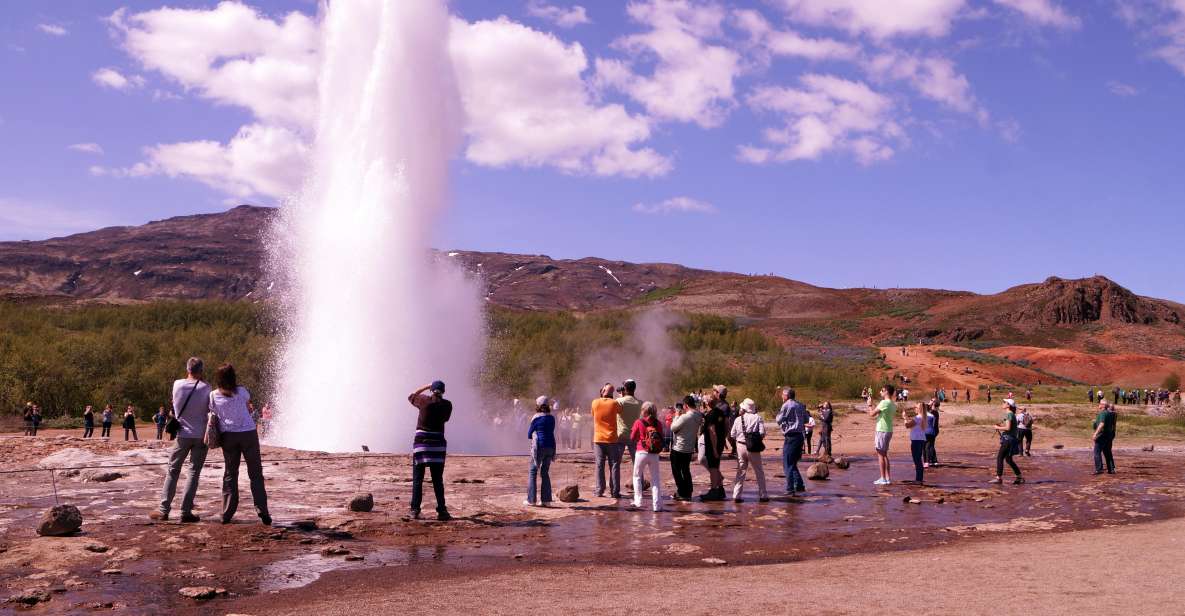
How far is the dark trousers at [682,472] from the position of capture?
1280 centimetres

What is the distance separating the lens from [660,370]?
1881 inches

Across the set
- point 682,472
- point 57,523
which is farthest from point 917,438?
point 57,523

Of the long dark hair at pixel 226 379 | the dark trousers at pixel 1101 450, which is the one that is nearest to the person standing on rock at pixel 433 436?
the long dark hair at pixel 226 379

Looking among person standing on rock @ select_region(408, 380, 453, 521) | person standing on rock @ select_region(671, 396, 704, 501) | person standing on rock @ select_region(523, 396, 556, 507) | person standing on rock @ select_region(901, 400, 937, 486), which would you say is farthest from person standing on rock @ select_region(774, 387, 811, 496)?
person standing on rock @ select_region(408, 380, 453, 521)

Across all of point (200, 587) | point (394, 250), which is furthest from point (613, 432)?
point (394, 250)

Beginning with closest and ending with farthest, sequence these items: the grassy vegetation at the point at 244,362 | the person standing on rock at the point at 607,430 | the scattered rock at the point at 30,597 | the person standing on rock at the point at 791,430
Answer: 1. the scattered rock at the point at 30,597
2. the person standing on rock at the point at 607,430
3. the person standing on rock at the point at 791,430
4. the grassy vegetation at the point at 244,362

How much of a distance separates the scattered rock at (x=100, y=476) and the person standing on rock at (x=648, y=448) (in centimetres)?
730

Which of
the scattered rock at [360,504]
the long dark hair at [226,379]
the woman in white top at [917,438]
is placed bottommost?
the scattered rock at [360,504]

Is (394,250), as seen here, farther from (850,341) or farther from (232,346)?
(850,341)

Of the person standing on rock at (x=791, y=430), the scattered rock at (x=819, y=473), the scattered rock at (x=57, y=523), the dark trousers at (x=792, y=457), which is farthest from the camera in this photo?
the scattered rock at (x=819, y=473)

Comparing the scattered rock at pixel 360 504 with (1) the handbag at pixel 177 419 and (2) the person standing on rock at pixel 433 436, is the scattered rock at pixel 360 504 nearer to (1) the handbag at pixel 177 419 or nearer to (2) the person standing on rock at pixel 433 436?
(2) the person standing on rock at pixel 433 436

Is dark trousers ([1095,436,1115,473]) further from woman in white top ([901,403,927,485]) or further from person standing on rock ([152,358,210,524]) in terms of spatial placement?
person standing on rock ([152,358,210,524])

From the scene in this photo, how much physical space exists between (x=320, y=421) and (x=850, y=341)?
4132 inches

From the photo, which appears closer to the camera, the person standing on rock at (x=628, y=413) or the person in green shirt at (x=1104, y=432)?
the person standing on rock at (x=628, y=413)
